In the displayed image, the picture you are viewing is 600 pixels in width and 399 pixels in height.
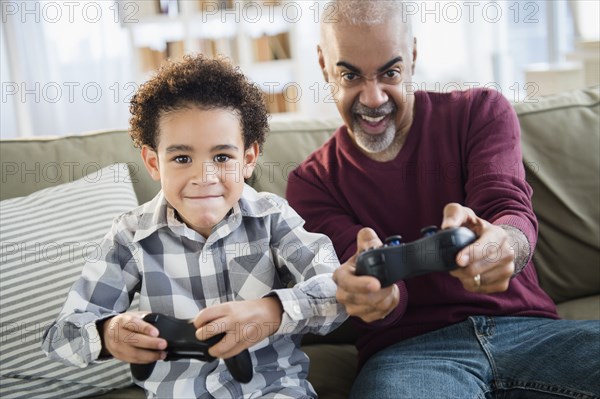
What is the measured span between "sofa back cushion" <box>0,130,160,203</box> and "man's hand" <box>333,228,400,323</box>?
0.68 meters

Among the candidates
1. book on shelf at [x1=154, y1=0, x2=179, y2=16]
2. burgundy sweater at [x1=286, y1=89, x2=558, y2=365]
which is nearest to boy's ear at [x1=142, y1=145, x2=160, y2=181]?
burgundy sweater at [x1=286, y1=89, x2=558, y2=365]

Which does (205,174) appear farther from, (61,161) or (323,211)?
(61,161)

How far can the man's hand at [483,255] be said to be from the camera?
1.12m

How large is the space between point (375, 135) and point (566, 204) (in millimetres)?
494

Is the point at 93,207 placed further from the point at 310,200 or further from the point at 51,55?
the point at 51,55

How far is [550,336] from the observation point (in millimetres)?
1380

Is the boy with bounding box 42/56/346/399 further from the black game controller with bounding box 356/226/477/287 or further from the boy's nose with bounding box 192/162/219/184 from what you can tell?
the black game controller with bounding box 356/226/477/287

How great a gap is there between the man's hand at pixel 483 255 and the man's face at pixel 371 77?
1.18ft

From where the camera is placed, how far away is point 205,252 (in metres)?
1.24

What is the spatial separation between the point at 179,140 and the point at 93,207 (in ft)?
→ 1.59

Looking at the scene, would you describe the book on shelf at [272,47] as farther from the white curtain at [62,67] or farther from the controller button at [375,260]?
the controller button at [375,260]

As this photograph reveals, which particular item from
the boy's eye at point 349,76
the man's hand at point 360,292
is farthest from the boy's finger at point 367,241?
the boy's eye at point 349,76

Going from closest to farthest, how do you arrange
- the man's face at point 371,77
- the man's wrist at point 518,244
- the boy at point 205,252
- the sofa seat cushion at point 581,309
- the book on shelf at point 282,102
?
the boy at point 205,252 → the man's wrist at point 518,244 → the man's face at point 371,77 → the sofa seat cushion at point 581,309 → the book on shelf at point 282,102

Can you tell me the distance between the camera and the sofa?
4.78ft
